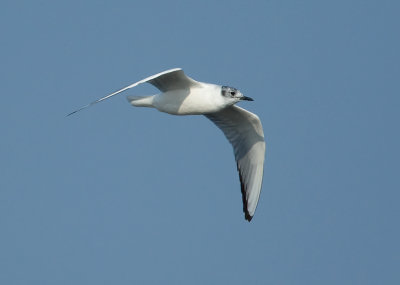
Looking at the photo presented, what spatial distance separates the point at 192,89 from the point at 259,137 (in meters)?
1.86

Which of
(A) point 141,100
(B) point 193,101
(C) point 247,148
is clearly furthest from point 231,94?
(C) point 247,148

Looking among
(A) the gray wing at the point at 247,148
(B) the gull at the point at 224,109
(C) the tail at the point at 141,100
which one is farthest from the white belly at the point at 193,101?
(A) the gray wing at the point at 247,148

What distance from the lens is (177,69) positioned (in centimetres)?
983

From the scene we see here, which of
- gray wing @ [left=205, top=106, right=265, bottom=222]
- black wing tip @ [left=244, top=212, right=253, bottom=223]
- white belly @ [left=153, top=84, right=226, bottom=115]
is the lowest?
black wing tip @ [left=244, top=212, right=253, bottom=223]

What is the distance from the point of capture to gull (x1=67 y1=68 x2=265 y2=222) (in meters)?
10.4

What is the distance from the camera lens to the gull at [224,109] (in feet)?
34.2

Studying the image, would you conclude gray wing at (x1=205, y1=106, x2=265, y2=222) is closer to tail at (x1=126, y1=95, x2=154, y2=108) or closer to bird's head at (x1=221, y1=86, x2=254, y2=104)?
bird's head at (x1=221, y1=86, x2=254, y2=104)

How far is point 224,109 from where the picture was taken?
1122 centimetres

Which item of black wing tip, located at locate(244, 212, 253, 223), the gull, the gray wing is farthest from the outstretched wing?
black wing tip, located at locate(244, 212, 253, 223)

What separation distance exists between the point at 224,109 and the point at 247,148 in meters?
1.06

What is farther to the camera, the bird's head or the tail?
the tail

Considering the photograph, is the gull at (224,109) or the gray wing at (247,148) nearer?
the gull at (224,109)

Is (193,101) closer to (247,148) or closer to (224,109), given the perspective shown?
(224,109)

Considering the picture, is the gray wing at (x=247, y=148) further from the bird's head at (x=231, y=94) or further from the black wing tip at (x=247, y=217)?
the bird's head at (x=231, y=94)
